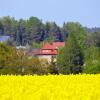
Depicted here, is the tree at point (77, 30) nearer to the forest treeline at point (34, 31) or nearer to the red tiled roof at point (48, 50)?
the forest treeline at point (34, 31)

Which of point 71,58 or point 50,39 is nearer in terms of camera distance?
point 71,58

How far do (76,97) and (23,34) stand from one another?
129 m

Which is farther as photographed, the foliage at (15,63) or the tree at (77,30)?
the tree at (77,30)

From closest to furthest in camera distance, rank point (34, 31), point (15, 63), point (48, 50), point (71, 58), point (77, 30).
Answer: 1. point (15, 63)
2. point (71, 58)
3. point (48, 50)
4. point (77, 30)
5. point (34, 31)

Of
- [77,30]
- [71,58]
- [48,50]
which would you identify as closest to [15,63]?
[71,58]

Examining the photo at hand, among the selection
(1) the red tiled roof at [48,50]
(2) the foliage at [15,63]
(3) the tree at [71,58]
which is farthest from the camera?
(1) the red tiled roof at [48,50]

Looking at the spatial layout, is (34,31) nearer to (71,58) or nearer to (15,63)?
(71,58)

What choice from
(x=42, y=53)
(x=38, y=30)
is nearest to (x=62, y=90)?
(x=42, y=53)

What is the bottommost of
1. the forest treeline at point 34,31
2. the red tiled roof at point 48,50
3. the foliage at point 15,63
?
the red tiled roof at point 48,50

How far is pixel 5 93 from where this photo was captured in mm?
9164

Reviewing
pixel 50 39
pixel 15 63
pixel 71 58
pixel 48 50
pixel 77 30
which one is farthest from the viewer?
pixel 50 39

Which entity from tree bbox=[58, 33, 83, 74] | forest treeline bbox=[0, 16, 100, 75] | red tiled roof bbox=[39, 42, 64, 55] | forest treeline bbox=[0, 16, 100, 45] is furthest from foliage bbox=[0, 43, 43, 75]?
forest treeline bbox=[0, 16, 100, 45]

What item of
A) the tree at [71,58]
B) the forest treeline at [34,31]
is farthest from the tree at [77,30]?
the tree at [71,58]

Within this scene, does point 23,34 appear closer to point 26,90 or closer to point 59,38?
point 59,38
